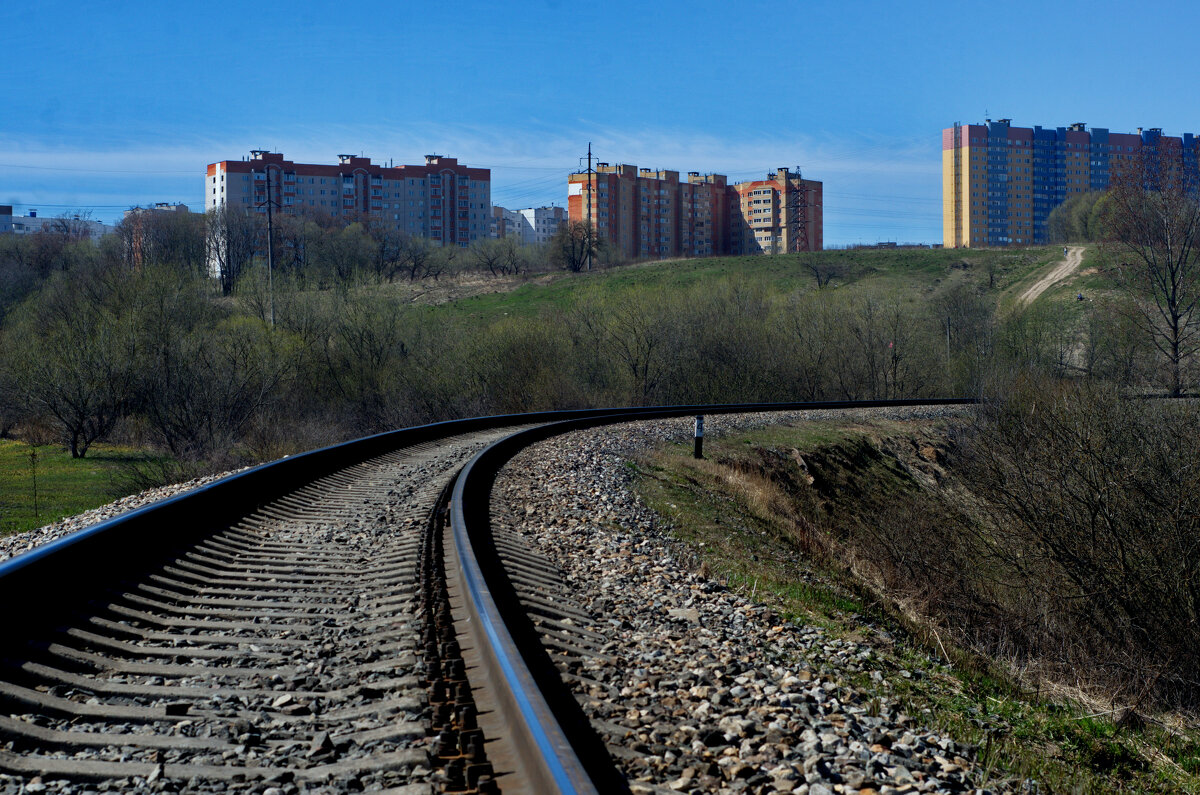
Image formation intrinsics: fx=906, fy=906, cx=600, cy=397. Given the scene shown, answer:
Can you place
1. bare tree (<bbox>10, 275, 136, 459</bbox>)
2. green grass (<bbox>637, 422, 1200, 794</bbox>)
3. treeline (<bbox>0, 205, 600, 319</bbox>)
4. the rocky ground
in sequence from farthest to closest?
treeline (<bbox>0, 205, 600, 319</bbox>), bare tree (<bbox>10, 275, 136, 459</bbox>), green grass (<bbox>637, 422, 1200, 794</bbox>), the rocky ground

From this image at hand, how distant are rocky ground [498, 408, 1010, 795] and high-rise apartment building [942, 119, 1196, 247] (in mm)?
174655

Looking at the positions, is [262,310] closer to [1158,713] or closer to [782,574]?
[782,574]

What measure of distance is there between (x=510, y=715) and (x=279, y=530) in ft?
20.2

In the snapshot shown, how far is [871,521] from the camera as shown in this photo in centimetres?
2048

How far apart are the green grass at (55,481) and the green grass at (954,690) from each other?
46.2ft

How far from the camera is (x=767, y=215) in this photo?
159m

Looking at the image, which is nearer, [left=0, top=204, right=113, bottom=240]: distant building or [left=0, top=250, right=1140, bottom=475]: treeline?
[left=0, top=250, right=1140, bottom=475]: treeline

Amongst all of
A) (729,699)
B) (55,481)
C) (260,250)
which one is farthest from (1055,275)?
(729,699)

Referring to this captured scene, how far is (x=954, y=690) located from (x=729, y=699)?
204 cm

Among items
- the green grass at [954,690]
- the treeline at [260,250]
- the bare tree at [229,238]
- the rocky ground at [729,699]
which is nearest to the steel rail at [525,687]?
the rocky ground at [729,699]

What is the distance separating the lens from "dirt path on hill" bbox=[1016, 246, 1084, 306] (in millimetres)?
78500

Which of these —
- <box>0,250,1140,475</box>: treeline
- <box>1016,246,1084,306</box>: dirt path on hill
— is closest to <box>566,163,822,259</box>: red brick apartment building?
<box>1016,246,1084,306</box>: dirt path on hill

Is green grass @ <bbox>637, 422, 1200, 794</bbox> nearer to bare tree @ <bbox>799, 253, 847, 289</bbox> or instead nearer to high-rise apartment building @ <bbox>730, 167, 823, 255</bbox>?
bare tree @ <bbox>799, 253, 847, 289</bbox>

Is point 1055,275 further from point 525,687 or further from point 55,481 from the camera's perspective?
point 525,687
